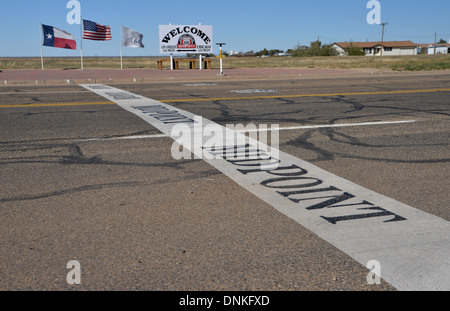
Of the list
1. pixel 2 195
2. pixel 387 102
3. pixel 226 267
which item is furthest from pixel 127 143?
pixel 387 102

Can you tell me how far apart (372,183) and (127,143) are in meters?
3.54

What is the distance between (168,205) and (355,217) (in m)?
1.60

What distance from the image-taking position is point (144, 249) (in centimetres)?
309

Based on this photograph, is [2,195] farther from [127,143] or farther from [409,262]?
[409,262]

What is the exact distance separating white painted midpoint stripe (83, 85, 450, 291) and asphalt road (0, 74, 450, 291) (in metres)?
0.15

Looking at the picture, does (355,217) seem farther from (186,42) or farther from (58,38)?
(58,38)

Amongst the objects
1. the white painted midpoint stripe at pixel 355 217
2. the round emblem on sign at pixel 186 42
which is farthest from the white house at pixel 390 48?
the white painted midpoint stripe at pixel 355 217

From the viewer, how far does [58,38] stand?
1135 inches

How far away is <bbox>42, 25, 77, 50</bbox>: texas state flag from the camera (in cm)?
2802

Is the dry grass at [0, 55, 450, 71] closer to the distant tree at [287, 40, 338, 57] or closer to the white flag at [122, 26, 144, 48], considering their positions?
the white flag at [122, 26, 144, 48]

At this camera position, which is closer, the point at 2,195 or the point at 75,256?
the point at 75,256

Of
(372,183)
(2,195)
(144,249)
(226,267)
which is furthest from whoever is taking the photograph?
(372,183)

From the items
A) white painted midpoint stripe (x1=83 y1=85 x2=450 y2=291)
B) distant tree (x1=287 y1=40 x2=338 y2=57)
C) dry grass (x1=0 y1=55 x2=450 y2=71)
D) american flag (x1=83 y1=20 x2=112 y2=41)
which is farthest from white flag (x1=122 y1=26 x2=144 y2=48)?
distant tree (x1=287 y1=40 x2=338 y2=57)
